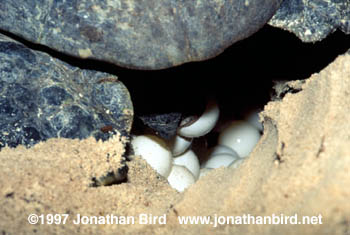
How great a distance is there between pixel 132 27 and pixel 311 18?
0.72 meters

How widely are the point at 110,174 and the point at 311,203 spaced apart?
0.57 m

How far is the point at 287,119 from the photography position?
3.42ft

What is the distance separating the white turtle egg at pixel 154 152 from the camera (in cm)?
154

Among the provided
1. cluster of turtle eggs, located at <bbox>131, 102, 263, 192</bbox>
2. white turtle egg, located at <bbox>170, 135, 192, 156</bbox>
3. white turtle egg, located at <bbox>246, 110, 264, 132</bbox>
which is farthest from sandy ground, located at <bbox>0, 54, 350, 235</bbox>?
white turtle egg, located at <bbox>246, 110, 264, 132</bbox>

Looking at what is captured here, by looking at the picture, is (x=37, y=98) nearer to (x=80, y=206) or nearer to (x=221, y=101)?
(x=80, y=206)

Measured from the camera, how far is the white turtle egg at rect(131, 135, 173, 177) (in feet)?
5.05

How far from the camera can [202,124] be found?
161 cm

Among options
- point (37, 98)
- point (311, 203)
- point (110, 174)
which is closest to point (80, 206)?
point (110, 174)

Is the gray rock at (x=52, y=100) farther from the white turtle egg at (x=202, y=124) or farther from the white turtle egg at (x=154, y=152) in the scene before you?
the white turtle egg at (x=202, y=124)

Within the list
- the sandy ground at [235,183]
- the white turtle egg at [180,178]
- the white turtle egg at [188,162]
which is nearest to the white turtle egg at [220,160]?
the white turtle egg at [188,162]

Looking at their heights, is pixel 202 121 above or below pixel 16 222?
below

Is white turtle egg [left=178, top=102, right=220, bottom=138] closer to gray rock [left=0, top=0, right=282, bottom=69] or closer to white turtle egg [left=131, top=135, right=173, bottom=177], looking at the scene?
white turtle egg [left=131, top=135, right=173, bottom=177]

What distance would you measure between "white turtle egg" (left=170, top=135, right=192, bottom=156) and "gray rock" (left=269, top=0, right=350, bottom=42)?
0.66m

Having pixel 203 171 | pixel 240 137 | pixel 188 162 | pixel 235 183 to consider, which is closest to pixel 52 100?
pixel 235 183
